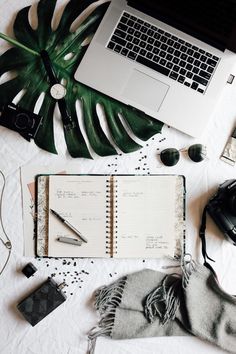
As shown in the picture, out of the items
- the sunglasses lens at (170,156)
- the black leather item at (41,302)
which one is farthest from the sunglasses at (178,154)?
the black leather item at (41,302)

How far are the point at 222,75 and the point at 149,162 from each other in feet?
0.80

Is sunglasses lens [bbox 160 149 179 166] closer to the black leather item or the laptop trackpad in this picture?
the laptop trackpad

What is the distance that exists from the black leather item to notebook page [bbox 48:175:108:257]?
73mm

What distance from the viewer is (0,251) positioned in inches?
40.1

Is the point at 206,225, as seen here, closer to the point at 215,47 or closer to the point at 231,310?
the point at 231,310

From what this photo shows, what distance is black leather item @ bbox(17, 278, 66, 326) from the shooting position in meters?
1.00

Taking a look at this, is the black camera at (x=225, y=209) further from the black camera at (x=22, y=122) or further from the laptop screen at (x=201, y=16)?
the black camera at (x=22, y=122)

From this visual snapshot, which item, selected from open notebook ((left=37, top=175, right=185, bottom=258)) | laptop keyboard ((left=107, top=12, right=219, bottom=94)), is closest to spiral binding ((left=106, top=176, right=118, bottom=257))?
open notebook ((left=37, top=175, right=185, bottom=258))

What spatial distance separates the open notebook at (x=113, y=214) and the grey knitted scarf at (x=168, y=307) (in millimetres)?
61

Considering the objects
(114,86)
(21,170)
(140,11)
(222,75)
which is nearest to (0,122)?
(21,170)

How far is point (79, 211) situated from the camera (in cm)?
102

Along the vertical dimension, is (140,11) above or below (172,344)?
above

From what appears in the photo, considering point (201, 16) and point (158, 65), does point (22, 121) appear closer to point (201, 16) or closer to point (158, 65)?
point (158, 65)

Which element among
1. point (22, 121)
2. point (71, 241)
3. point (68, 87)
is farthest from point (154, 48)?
point (71, 241)
